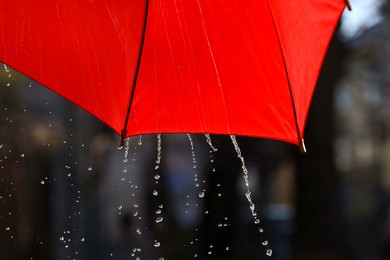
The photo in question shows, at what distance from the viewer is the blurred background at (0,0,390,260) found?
1020cm

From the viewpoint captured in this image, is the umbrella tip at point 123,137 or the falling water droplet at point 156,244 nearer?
the umbrella tip at point 123,137

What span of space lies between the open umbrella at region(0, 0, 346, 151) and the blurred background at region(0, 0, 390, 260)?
2.75ft

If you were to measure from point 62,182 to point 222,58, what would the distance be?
740 cm

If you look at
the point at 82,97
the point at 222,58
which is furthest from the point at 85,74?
the point at 222,58

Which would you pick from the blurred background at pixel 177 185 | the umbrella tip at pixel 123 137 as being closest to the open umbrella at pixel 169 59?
the umbrella tip at pixel 123 137

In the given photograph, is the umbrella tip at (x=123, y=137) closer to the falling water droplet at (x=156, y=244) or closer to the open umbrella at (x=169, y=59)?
the open umbrella at (x=169, y=59)

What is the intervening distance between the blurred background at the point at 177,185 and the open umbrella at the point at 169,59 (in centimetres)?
84

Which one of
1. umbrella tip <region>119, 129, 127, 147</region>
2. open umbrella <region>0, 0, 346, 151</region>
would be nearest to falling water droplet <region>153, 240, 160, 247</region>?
open umbrella <region>0, 0, 346, 151</region>

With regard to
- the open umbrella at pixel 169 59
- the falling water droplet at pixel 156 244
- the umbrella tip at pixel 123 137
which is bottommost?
the falling water droplet at pixel 156 244

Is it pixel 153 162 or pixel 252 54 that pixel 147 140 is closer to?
pixel 153 162

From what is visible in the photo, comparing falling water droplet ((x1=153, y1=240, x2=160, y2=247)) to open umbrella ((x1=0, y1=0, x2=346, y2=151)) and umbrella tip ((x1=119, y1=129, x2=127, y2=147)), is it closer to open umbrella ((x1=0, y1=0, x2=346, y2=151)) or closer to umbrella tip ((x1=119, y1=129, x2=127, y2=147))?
open umbrella ((x1=0, y1=0, x2=346, y2=151))

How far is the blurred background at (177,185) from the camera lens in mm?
10195

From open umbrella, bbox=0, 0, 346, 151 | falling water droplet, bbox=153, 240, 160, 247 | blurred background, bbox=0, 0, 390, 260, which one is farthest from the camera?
falling water droplet, bbox=153, 240, 160, 247

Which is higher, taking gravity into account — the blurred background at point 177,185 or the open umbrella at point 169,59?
the open umbrella at point 169,59
